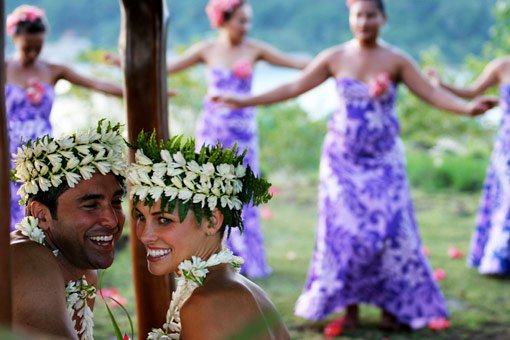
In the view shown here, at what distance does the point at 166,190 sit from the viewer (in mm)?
2590

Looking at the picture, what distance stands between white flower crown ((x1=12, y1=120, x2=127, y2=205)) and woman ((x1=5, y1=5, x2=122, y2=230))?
108 inches

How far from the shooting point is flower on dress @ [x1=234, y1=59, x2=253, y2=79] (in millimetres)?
6609

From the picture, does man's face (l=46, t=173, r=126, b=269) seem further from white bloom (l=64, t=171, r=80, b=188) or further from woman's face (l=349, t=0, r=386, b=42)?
woman's face (l=349, t=0, r=386, b=42)

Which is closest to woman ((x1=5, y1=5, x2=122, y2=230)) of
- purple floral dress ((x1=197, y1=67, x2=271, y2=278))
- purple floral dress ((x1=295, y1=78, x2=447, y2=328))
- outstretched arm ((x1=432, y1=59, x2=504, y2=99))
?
purple floral dress ((x1=197, y1=67, x2=271, y2=278))

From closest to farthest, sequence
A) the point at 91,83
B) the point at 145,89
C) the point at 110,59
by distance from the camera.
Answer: the point at 145,89 → the point at 91,83 → the point at 110,59

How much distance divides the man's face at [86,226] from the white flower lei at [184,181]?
0.51 feet

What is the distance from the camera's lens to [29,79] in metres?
5.64

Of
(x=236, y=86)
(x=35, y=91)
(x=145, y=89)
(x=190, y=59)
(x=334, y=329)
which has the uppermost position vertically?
(x=190, y=59)

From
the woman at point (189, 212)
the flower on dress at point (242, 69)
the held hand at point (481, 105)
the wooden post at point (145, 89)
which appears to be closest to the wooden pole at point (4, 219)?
the woman at point (189, 212)

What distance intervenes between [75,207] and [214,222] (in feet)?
1.39

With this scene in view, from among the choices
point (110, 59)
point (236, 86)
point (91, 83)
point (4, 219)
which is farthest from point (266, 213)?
point (4, 219)

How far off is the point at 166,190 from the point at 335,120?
8.93 feet

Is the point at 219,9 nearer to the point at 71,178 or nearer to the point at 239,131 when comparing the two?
the point at 239,131

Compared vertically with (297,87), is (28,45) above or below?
above
